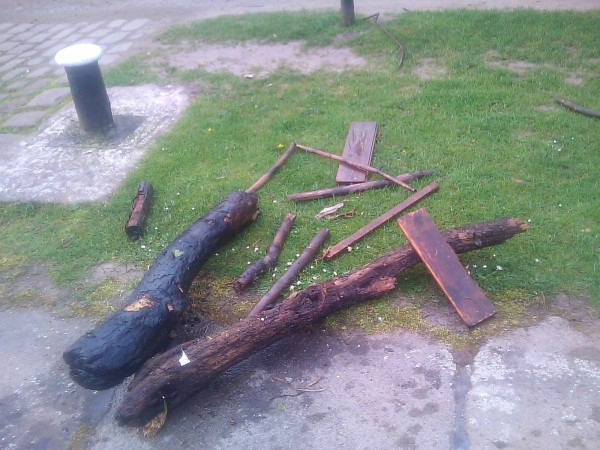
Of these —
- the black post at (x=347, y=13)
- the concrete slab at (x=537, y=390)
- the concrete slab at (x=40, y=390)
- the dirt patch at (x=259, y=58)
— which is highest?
the black post at (x=347, y=13)

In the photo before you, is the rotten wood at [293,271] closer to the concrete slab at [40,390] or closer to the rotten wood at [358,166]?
the rotten wood at [358,166]

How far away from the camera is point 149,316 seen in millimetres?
3926

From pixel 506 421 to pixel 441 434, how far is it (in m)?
0.37

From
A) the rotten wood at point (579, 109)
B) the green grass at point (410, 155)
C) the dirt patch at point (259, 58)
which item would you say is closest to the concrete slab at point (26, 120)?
the green grass at point (410, 155)

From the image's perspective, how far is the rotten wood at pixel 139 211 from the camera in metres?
5.36

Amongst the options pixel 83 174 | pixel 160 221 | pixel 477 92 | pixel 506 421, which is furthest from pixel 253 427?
pixel 477 92

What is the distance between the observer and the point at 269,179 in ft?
19.3

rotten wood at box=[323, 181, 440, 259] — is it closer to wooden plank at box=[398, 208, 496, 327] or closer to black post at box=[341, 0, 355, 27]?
wooden plank at box=[398, 208, 496, 327]

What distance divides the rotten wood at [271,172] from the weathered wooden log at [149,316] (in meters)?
0.72

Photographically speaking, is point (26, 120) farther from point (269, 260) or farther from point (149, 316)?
point (149, 316)

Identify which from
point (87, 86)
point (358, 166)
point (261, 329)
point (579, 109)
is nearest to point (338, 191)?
point (358, 166)

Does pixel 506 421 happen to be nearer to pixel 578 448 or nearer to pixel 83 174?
pixel 578 448

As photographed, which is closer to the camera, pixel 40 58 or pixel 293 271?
pixel 293 271

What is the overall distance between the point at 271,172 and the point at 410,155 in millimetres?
1354
